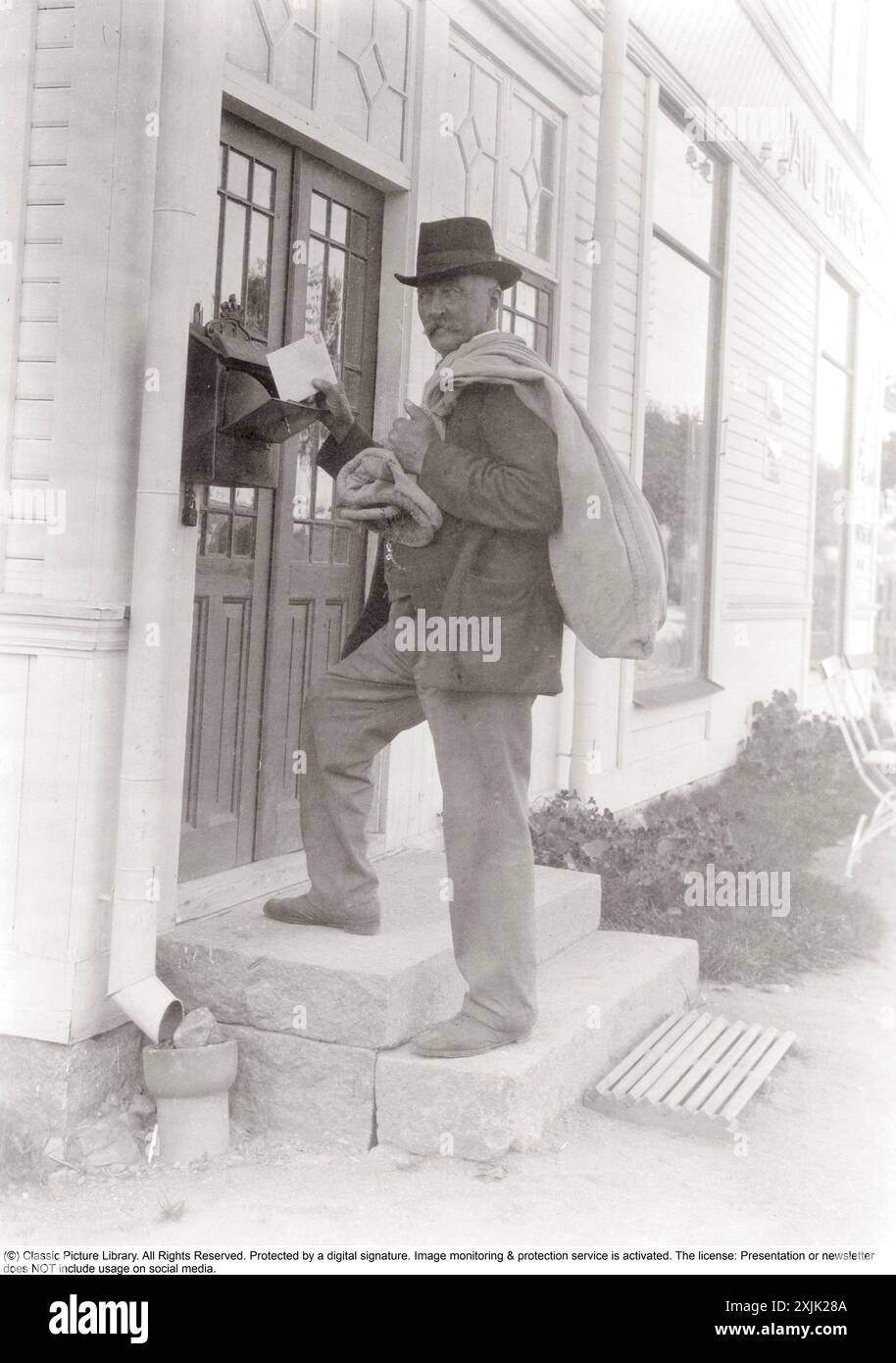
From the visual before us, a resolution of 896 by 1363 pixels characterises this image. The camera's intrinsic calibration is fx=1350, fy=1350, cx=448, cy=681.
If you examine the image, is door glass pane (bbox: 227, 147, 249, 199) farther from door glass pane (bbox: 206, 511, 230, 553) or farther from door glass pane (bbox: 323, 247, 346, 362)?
door glass pane (bbox: 206, 511, 230, 553)

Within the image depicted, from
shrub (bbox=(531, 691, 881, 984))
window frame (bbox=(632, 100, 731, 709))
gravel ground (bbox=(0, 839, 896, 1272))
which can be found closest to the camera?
gravel ground (bbox=(0, 839, 896, 1272))

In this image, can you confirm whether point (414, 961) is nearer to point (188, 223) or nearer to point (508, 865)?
point (508, 865)

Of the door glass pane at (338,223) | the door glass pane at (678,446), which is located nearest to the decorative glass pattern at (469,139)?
the door glass pane at (338,223)

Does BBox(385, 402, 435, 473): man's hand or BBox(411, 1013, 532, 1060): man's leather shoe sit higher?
BBox(385, 402, 435, 473): man's hand

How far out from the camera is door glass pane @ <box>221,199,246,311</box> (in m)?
4.28

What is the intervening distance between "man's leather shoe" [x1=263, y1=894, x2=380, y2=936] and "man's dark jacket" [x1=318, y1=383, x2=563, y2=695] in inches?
33.5

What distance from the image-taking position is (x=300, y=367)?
3471mm

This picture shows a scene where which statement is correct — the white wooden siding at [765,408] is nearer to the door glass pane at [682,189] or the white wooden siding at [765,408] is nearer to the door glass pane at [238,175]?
the door glass pane at [682,189]

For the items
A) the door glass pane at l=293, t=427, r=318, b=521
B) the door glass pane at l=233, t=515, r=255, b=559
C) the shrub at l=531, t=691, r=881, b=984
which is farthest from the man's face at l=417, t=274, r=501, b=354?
the shrub at l=531, t=691, r=881, b=984

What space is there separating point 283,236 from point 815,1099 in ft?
10.8

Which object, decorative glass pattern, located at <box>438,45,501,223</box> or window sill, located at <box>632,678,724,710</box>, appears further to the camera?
window sill, located at <box>632,678,724,710</box>

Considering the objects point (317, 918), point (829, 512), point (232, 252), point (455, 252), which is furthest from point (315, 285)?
point (829, 512)

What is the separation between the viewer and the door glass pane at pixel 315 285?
475 cm
